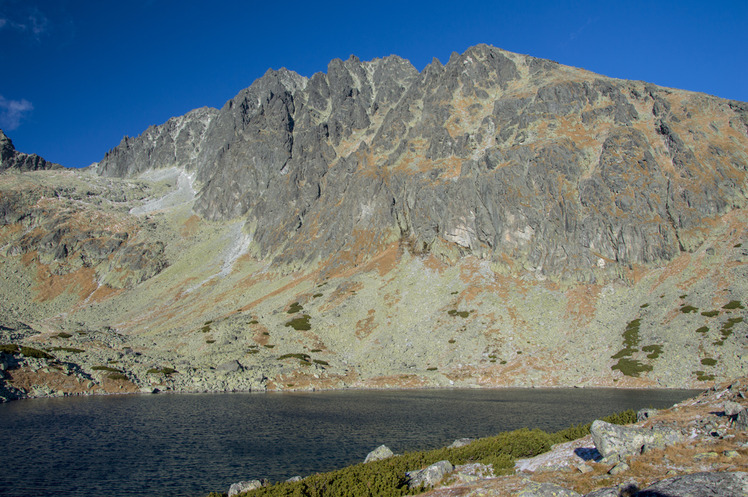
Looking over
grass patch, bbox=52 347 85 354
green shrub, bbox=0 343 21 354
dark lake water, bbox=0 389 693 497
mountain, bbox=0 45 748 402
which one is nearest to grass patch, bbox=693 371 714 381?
mountain, bbox=0 45 748 402

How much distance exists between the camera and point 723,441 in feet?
48.0

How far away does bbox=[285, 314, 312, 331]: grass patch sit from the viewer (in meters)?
102

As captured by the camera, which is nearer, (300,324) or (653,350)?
(653,350)

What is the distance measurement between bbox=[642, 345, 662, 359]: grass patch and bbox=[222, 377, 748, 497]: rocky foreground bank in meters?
59.6

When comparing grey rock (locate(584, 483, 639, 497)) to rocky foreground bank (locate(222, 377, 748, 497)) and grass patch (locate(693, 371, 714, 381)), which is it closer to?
rocky foreground bank (locate(222, 377, 748, 497))

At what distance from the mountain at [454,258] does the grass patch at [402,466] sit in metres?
54.5

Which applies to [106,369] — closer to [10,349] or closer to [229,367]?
[10,349]

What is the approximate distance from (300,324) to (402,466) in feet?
277

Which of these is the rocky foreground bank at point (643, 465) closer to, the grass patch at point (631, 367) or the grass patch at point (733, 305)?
the grass patch at point (631, 367)

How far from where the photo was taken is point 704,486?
10.8 m

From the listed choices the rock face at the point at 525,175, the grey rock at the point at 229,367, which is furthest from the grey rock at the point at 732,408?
the rock face at the point at 525,175

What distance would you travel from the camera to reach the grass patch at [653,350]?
234 feet

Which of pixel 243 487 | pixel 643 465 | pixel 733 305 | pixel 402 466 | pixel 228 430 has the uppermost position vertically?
pixel 733 305

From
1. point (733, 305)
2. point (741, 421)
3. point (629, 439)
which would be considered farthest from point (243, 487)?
point (733, 305)
